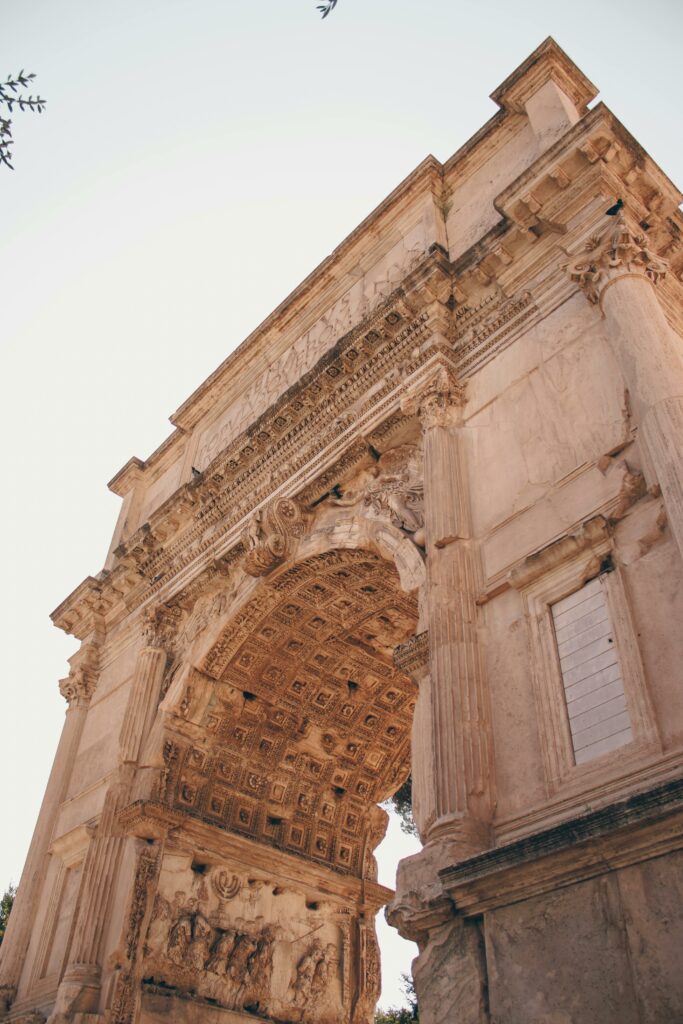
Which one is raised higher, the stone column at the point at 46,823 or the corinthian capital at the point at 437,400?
the corinthian capital at the point at 437,400

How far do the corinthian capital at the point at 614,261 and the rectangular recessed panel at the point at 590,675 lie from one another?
3.03 metres

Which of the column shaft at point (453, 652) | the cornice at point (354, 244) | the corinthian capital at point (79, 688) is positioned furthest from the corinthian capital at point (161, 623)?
the column shaft at point (453, 652)

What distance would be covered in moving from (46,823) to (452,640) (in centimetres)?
798

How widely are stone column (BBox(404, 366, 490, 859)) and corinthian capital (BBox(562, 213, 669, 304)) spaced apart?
184 centimetres

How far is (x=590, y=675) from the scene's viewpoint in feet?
20.8

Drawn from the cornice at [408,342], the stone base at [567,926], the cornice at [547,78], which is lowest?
the stone base at [567,926]

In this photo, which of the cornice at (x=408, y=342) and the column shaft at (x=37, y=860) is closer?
the cornice at (x=408, y=342)

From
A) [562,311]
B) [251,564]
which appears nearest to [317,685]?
[251,564]

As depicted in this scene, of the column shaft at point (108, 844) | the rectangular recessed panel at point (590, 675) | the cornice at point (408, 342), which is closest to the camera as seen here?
the rectangular recessed panel at point (590, 675)

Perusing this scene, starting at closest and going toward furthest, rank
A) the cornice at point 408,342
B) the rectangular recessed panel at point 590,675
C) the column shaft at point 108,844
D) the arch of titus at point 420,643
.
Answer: the arch of titus at point 420,643
the rectangular recessed panel at point 590,675
the cornice at point 408,342
the column shaft at point 108,844

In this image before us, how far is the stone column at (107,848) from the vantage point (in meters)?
9.45

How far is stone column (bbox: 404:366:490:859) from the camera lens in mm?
6230

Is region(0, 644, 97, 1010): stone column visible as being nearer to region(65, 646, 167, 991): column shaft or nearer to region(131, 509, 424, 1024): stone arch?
region(65, 646, 167, 991): column shaft

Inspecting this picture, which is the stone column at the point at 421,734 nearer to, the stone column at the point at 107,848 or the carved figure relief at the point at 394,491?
the carved figure relief at the point at 394,491
